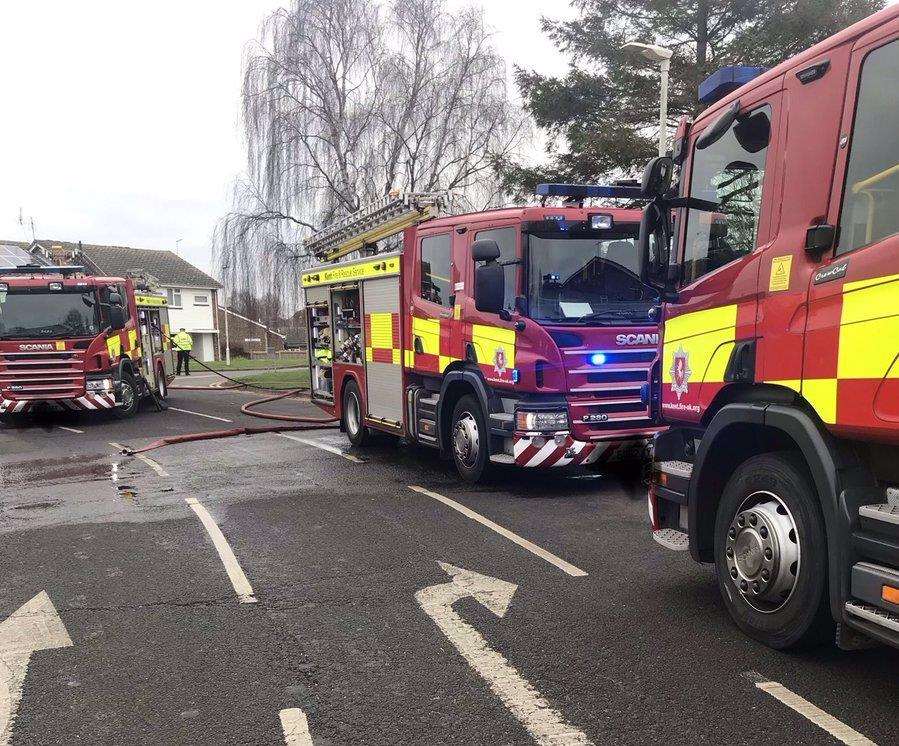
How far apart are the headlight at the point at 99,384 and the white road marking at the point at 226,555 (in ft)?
27.2

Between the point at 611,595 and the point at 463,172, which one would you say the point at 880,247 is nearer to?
the point at 611,595

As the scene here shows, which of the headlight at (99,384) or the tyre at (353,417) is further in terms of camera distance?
the headlight at (99,384)

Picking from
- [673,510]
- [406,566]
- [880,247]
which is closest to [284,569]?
[406,566]

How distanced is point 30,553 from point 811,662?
215 inches

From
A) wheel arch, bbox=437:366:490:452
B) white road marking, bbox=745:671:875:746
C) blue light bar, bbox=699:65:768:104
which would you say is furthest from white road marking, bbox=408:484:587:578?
blue light bar, bbox=699:65:768:104

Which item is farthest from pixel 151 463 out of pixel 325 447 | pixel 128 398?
pixel 128 398

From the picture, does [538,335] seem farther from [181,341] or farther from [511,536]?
[181,341]

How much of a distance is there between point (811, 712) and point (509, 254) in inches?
197

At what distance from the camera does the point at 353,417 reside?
11.2 meters

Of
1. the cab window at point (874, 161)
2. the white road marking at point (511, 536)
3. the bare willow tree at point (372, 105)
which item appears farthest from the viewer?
the bare willow tree at point (372, 105)

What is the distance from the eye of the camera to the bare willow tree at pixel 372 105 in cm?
2369

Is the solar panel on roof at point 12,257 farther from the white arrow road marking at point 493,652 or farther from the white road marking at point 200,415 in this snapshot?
the white arrow road marking at point 493,652

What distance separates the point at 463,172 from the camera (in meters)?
24.1

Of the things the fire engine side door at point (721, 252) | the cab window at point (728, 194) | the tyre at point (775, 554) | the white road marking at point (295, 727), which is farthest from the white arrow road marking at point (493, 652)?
the cab window at point (728, 194)
